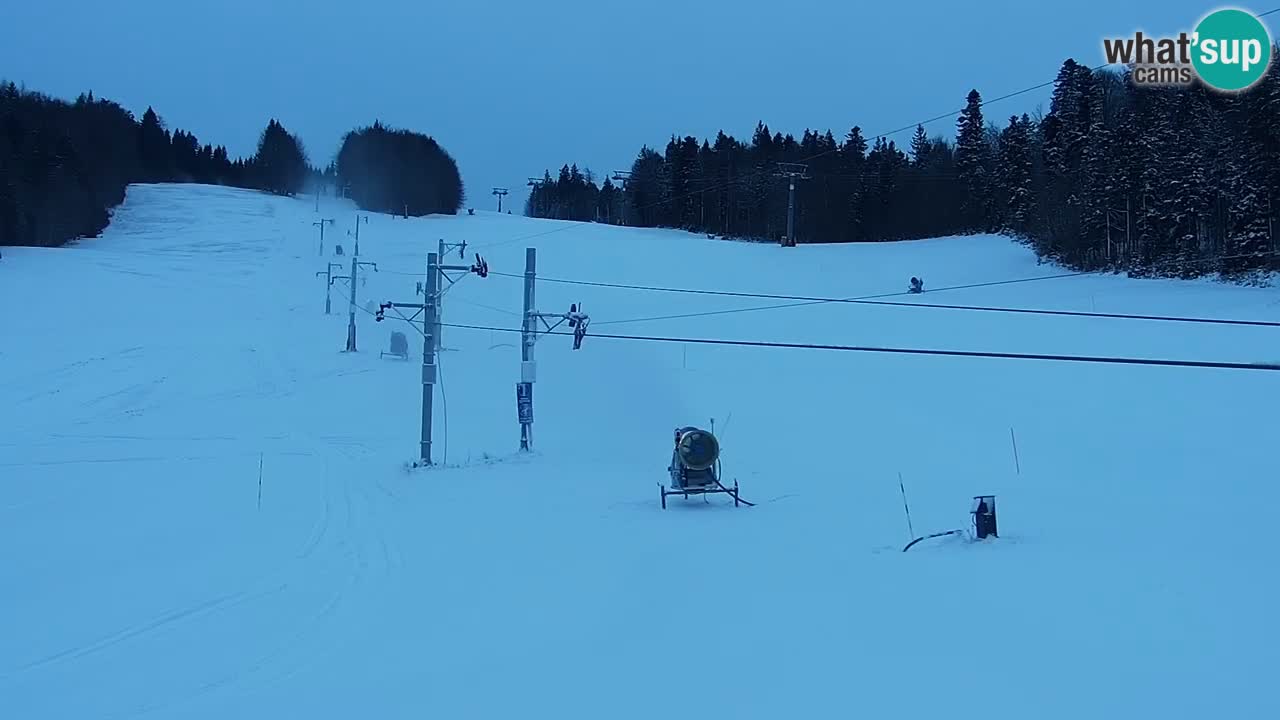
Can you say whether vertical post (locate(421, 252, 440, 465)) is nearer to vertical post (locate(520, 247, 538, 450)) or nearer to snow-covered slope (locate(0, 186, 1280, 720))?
snow-covered slope (locate(0, 186, 1280, 720))

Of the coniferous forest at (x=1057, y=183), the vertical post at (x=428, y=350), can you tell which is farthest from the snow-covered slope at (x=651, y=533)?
the coniferous forest at (x=1057, y=183)

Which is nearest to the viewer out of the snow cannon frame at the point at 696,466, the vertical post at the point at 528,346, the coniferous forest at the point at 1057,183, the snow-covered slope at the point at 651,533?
the snow-covered slope at the point at 651,533

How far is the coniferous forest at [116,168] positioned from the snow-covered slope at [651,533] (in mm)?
34512

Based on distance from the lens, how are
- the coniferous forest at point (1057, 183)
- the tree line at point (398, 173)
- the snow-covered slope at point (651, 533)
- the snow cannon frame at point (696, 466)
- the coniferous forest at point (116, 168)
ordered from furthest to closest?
the tree line at point (398, 173) < the coniferous forest at point (116, 168) < the coniferous forest at point (1057, 183) < the snow cannon frame at point (696, 466) < the snow-covered slope at point (651, 533)

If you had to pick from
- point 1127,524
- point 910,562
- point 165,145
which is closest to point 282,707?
point 910,562

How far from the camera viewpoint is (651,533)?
503 inches

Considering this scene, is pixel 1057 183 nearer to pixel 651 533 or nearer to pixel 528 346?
pixel 528 346

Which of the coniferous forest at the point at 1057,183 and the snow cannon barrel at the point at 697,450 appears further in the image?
the coniferous forest at the point at 1057,183

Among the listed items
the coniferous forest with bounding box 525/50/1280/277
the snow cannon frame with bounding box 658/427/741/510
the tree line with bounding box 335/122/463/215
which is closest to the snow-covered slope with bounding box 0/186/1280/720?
the snow cannon frame with bounding box 658/427/741/510

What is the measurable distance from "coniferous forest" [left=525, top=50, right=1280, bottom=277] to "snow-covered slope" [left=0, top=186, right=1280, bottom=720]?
622 cm

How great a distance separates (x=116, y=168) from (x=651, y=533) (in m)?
93.1

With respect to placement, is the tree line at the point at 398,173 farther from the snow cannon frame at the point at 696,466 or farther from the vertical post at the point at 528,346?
the snow cannon frame at the point at 696,466

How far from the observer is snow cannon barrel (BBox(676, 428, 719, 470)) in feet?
48.7

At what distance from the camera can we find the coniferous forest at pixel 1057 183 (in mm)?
38906
